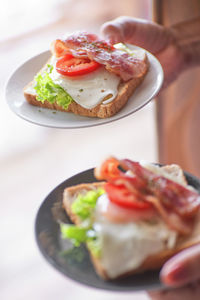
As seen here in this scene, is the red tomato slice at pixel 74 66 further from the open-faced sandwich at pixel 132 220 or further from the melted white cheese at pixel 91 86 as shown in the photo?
the open-faced sandwich at pixel 132 220

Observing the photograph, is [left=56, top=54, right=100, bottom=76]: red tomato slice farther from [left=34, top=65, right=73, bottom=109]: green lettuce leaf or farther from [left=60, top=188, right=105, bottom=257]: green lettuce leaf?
[left=60, top=188, right=105, bottom=257]: green lettuce leaf

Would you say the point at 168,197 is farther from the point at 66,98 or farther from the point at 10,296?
the point at 10,296

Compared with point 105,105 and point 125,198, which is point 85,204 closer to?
point 125,198

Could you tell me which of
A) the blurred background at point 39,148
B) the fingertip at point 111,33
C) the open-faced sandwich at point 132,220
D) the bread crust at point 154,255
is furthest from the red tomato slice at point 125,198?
the blurred background at point 39,148

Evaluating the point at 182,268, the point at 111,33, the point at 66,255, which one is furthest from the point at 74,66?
the point at 182,268

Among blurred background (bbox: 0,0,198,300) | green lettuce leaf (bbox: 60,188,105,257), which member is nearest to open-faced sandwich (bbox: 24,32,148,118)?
green lettuce leaf (bbox: 60,188,105,257)
